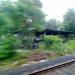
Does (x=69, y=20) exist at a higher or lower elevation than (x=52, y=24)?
higher

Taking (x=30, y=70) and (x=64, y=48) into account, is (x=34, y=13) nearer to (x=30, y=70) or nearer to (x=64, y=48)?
(x=30, y=70)

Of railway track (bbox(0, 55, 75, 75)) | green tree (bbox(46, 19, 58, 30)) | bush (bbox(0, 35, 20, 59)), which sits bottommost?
railway track (bbox(0, 55, 75, 75))

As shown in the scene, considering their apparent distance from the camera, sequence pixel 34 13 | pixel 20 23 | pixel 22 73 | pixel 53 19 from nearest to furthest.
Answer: pixel 22 73 < pixel 20 23 < pixel 34 13 < pixel 53 19

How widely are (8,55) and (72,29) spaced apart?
38.2ft

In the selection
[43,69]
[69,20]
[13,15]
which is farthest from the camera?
[69,20]

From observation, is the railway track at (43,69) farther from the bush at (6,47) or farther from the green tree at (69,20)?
the green tree at (69,20)

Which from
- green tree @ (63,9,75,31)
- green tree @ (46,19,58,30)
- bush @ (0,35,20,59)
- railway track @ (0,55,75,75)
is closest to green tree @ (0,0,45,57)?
bush @ (0,35,20,59)

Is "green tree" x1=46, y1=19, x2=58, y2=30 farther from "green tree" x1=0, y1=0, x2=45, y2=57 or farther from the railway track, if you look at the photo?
"green tree" x1=0, y1=0, x2=45, y2=57

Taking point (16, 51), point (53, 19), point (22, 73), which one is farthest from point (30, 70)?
point (53, 19)

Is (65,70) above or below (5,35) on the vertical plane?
below

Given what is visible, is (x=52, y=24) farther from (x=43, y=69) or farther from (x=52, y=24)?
(x=43, y=69)

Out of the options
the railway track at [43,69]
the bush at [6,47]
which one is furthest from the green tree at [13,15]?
the railway track at [43,69]

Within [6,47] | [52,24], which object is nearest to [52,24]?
[52,24]

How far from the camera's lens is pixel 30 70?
3770 mm
